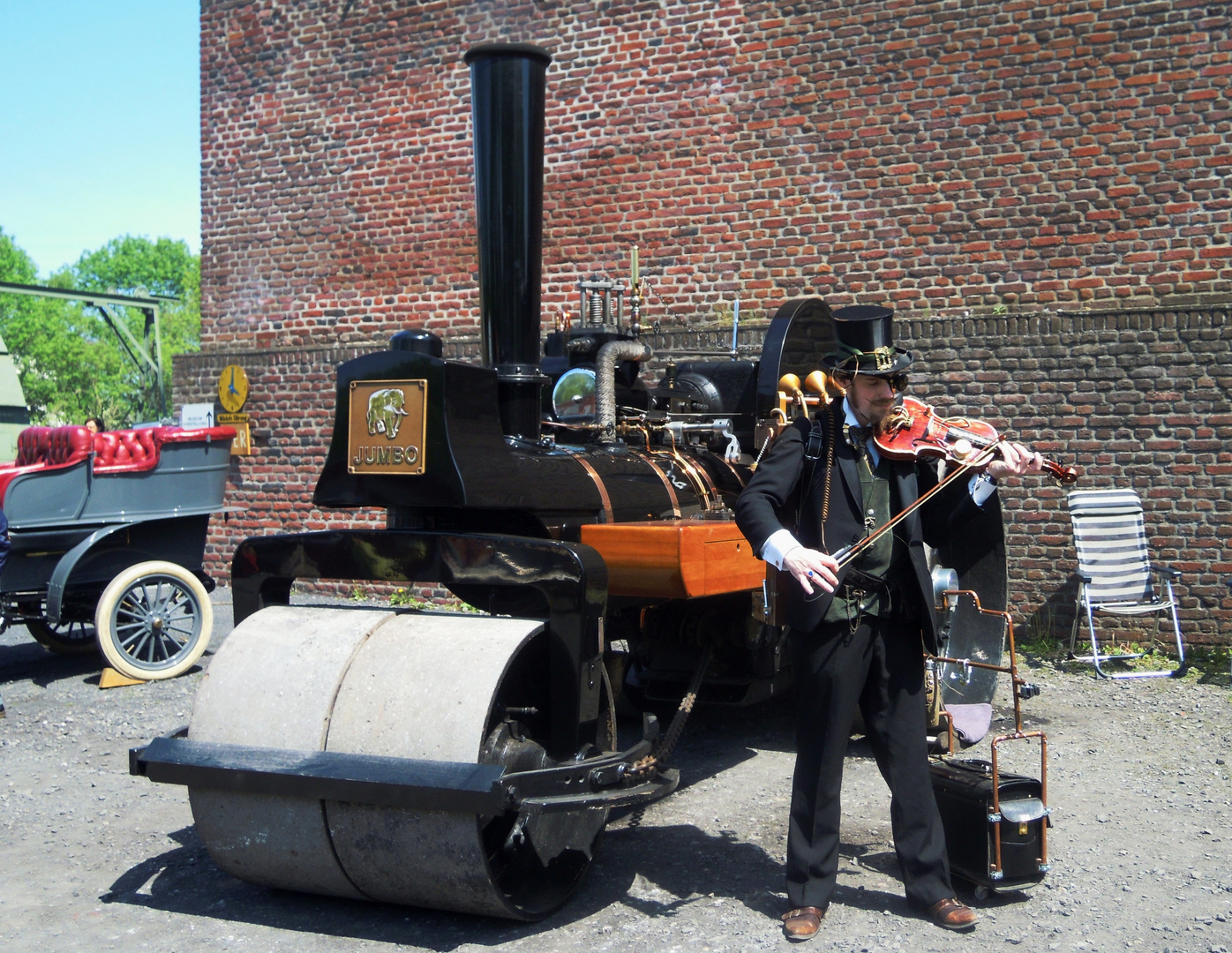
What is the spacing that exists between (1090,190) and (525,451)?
5.27 m

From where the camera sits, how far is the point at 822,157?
331 inches

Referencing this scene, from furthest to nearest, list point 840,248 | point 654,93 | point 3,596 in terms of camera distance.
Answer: point 654,93, point 840,248, point 3,596

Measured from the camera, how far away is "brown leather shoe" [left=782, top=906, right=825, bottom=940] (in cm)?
333

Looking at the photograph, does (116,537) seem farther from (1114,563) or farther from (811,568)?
(1114,563)

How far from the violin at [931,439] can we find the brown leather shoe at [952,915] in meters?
1.32

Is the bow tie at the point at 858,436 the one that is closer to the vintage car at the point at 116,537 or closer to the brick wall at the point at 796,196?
the brick wall at the point at 796,196

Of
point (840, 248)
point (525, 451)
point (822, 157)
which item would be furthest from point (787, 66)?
point (525, 451)

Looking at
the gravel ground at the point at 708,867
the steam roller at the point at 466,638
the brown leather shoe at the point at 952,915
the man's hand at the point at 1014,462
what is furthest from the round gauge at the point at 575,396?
the brown leather shoe at the point at 952,915

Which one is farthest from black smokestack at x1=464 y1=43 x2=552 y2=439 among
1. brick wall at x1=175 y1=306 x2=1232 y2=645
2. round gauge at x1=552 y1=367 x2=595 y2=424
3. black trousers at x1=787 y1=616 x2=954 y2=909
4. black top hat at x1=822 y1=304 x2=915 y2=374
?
brick wall at x1=175 y1=306 x2=1232 y2=645

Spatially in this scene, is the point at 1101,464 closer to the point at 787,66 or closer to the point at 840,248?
the point at 840,248

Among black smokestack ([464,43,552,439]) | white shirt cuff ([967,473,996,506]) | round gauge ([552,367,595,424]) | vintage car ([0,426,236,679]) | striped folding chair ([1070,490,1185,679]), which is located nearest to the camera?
white shirt cuff ([967,473,996,506])

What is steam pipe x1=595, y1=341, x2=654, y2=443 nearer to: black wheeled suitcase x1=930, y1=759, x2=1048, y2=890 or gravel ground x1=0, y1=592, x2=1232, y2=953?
gravel ground x1=0, y1=592, x2=1232, y2=953

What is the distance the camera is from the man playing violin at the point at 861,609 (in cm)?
345

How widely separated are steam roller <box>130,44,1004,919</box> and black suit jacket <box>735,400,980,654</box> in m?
0.39
